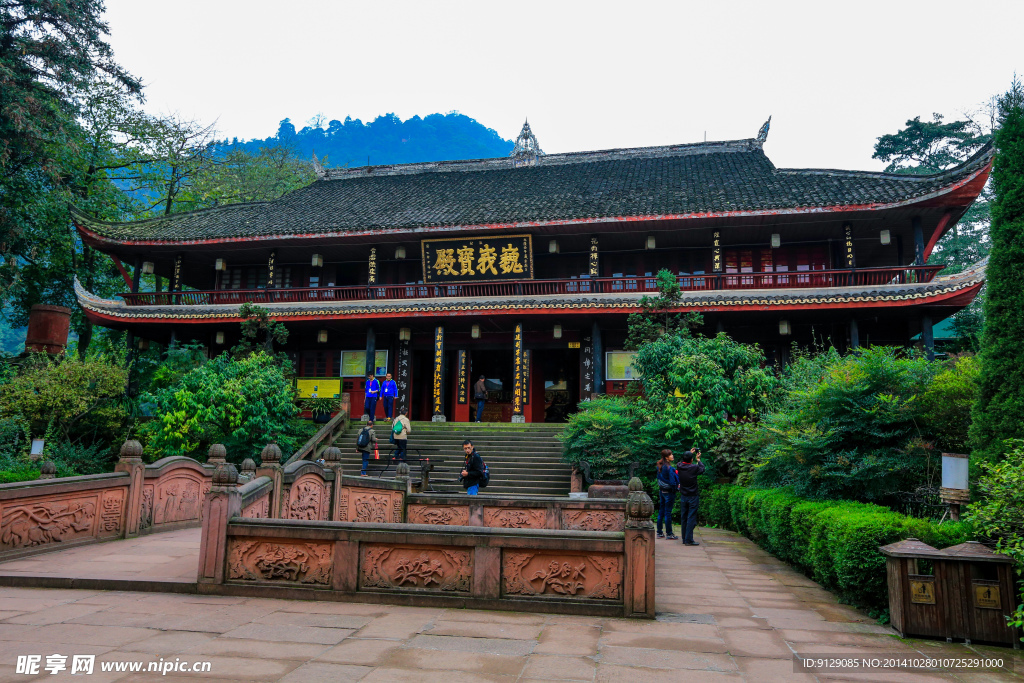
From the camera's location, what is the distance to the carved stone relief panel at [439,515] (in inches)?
355

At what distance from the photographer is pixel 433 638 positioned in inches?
183

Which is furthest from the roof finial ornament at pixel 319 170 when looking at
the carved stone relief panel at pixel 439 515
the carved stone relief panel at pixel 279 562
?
the carved stone relief panel at pixel 279 562

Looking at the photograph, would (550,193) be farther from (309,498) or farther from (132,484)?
(132,484)

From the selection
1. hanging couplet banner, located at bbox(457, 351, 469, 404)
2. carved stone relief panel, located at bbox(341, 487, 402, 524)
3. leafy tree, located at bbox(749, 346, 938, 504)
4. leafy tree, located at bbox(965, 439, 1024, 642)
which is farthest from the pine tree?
hanging couplet banner, located at bbox(457, 351, 469, 404)

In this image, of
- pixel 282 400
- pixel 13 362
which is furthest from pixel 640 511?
pixel 13 362

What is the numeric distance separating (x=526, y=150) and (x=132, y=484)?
20.6m

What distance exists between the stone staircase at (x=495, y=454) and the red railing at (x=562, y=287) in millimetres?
4353

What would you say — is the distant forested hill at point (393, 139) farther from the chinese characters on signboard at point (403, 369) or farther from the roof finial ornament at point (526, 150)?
the chinese characters on signboard at point (403, 369)

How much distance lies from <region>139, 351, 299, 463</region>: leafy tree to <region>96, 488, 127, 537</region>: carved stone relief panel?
21.2 ft

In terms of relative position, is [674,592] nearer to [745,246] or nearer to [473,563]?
[473,563]

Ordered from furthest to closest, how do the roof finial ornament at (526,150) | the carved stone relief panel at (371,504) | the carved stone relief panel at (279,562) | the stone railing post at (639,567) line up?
the roof finial ornament at (526,150)
the carved stone relief panel at (371,504)
the carved stone relief panel at (279,562)
the stone railing post at (639,567)

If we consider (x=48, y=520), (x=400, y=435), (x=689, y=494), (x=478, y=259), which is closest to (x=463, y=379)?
(x=478, y=259)

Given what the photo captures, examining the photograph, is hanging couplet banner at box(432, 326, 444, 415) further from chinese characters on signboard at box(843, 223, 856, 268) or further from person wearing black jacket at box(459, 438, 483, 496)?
chinese characters on signboard at box(843, 223, 856, 268)

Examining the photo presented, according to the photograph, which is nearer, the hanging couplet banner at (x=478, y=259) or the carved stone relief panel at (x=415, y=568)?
the carved stone relief panel at (x=415, y=568)
